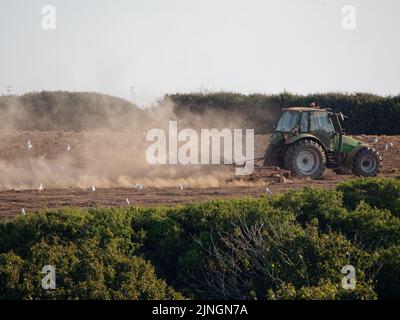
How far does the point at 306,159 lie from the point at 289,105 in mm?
19239

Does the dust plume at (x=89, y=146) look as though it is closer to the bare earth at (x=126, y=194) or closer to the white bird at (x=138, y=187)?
the white bird at (x=138, y=187)

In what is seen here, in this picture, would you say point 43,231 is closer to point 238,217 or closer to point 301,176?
point 238,217

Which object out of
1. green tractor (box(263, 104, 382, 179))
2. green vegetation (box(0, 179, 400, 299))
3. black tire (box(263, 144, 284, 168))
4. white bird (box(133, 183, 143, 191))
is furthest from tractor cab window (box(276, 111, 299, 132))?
green vegetation (box(0, 179, 400, 299))

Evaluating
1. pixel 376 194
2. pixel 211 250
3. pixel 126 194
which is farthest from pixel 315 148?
pixel 211 250

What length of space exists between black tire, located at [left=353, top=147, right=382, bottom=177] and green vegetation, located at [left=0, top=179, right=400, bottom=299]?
26.2 ft

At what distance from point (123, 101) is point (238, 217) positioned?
3028 centimetres

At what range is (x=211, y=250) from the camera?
Result: 14.1 meters

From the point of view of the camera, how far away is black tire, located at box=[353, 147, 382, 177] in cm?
2339

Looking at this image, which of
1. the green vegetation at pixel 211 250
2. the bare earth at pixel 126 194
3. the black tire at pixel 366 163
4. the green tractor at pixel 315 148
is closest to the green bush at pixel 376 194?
the green vegetation at pixel 211 250

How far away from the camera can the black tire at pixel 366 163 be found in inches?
921

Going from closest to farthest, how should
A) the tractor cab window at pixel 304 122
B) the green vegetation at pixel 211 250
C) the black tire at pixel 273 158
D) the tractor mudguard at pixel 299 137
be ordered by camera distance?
the green vegetation at pixel 211 250
the tractor mudguard at pixel 299 137
the tractor cab window at pixel 304 122
the black tire at pixel 273 158

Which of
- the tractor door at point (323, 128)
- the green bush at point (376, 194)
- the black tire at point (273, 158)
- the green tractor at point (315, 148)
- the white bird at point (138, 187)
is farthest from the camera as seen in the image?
the black tire at point (273, 158)
